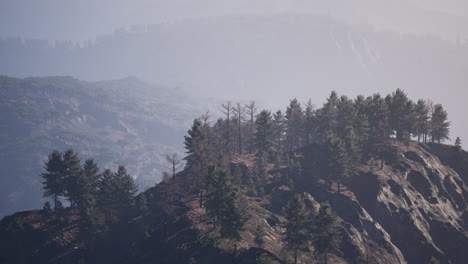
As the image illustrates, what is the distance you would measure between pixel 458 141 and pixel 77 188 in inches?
3509

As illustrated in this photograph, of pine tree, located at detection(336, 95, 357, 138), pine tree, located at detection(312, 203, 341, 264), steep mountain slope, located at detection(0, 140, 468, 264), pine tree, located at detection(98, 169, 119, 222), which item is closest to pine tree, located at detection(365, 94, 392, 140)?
steep mountain slope, located at detection(0, 140, 468, 264)

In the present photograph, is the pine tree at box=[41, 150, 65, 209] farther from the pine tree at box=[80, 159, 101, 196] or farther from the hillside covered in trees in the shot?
the pine tree at box=[80, 159, 101, 196]

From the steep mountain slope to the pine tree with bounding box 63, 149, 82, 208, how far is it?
592 centimetres

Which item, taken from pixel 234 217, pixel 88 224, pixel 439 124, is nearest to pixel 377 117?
pixel 439 124

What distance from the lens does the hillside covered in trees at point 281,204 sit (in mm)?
49281

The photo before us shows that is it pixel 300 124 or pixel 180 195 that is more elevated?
pixel 300 124

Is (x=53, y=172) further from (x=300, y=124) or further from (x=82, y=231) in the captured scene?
(x=300, y=124)

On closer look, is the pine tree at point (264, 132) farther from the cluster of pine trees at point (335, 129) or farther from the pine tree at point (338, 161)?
the pine tree at point (338, 161)

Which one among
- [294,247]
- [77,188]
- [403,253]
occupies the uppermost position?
[77,188]

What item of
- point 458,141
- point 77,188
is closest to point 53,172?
point 77,188

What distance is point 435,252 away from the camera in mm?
57719

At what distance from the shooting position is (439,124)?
8488cm

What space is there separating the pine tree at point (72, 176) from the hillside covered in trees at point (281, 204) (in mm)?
193

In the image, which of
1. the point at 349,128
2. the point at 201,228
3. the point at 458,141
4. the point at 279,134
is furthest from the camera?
the point at 279,134
